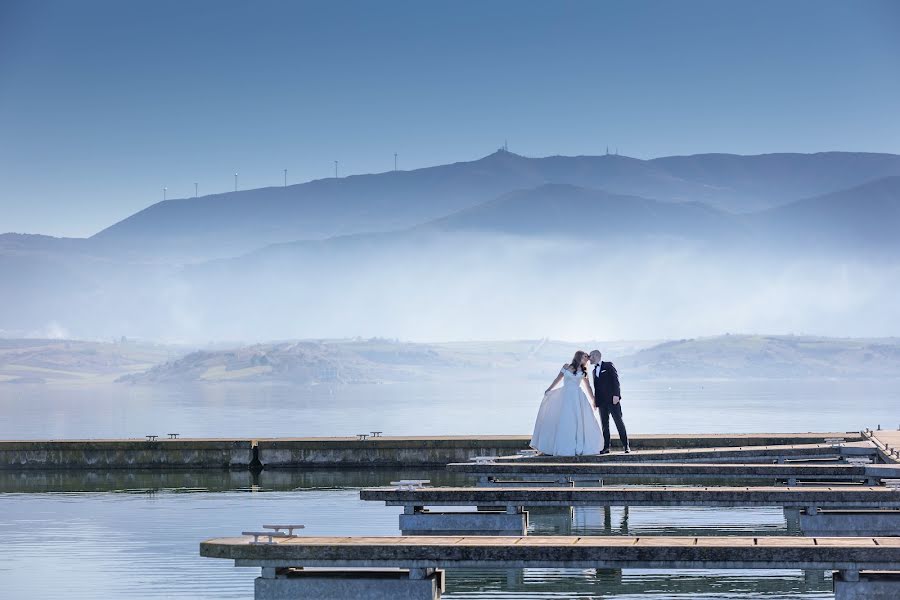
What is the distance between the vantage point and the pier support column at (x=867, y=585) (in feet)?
45.4

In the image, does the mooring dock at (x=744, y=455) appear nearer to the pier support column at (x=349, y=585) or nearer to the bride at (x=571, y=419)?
the bride at (x=571, y=419)

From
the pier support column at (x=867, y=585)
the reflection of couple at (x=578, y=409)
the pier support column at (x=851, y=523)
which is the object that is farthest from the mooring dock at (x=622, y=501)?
the reflection of couple at (x=578, y=409)

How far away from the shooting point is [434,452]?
32.6m

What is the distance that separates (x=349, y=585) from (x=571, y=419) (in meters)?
11.6

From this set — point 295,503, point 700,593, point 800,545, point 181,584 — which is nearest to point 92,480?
point 295,503

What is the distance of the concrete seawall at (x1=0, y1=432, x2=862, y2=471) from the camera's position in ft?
107

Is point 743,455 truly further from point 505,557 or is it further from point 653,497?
point 505,557

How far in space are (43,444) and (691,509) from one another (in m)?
15.7

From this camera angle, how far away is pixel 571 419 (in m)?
25.5

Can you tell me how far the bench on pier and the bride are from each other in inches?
428

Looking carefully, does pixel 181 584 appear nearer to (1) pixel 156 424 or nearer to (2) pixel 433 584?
(2) pixel 433 584

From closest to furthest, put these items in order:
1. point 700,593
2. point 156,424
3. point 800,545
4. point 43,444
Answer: point 800,545 → point 700,593 → point 43,444 → point 156,424

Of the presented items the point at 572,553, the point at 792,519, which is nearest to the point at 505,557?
the point at 572,553

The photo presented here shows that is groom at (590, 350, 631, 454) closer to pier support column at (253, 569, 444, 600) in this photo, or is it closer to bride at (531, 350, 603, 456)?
bride at (531, 350, 603, 456)
